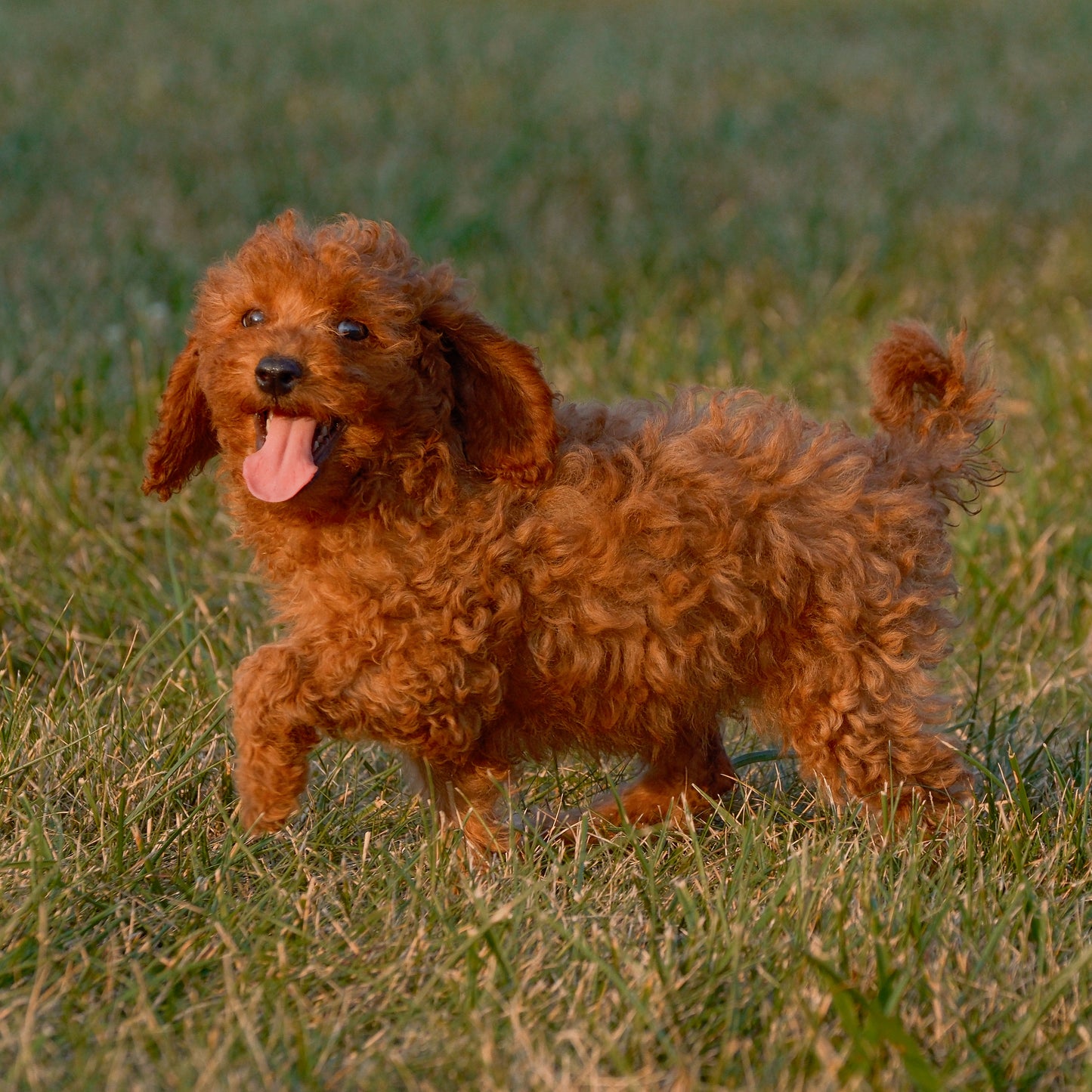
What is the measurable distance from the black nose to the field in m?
0.94

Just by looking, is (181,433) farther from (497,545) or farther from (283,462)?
(497,545)

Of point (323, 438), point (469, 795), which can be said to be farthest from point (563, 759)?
point (323, 438)

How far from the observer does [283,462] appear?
2.99 m

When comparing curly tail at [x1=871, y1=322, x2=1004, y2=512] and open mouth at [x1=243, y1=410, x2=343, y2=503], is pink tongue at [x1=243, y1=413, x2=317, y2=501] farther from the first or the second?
curly tail at [x1=871, y1=322, x2=1004, y2=512]

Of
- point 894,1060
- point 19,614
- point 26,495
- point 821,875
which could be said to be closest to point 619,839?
point 821,875

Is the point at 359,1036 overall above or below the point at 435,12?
above

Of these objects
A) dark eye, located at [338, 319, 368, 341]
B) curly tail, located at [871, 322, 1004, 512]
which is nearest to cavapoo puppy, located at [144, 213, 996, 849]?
dark eye, located at [338, 319, 368, 341]

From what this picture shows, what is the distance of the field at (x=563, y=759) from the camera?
8.75ft

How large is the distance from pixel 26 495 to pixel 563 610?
257 centimetres

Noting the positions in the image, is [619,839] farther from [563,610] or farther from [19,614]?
[19,614]

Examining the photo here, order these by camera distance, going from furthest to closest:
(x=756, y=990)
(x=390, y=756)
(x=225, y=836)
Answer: (x=390, y=756), (x=225, y=836), (x=756, y=990)

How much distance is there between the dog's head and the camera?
2.97 m

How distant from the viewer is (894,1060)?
256 cm

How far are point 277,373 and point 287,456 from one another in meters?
0.17
